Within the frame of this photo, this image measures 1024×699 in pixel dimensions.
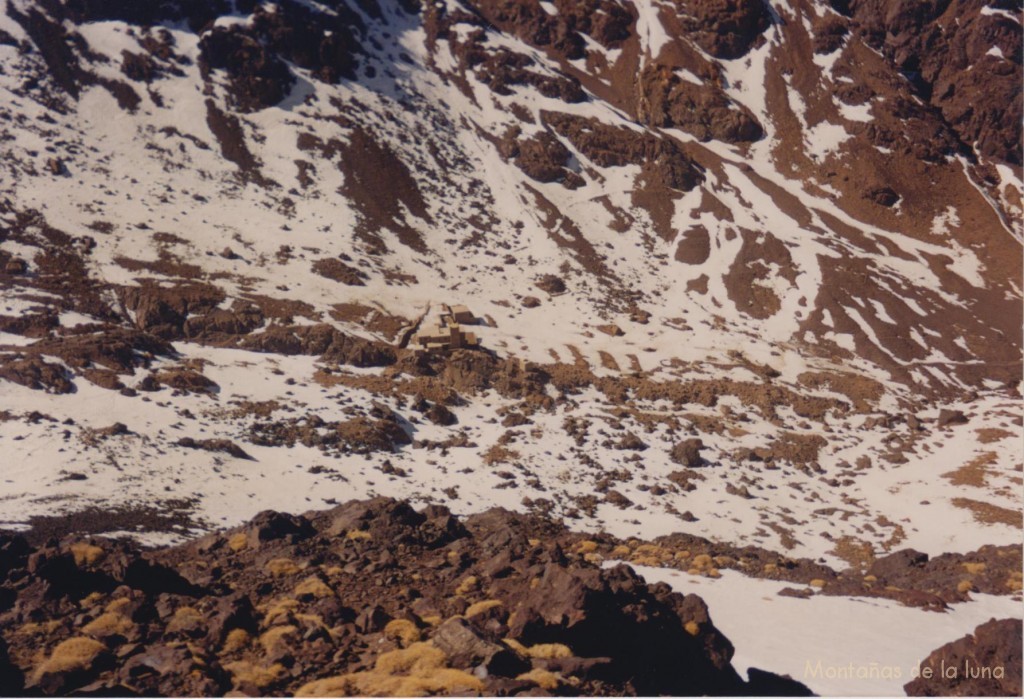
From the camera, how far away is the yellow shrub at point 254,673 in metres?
11.7

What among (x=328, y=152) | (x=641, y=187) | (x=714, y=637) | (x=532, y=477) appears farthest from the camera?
(x=641, y=187)

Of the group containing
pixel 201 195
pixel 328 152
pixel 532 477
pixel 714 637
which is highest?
pixel 328 152

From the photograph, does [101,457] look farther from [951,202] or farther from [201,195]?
[951,202]

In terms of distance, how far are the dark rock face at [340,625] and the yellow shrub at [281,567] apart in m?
0.08

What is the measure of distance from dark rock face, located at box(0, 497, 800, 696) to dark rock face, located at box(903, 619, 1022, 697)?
3394 millimetres

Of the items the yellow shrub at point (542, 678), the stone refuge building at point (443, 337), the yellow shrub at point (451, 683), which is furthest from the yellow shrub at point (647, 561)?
the stone refuge building at point (443, 337)

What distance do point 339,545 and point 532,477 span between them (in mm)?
18336

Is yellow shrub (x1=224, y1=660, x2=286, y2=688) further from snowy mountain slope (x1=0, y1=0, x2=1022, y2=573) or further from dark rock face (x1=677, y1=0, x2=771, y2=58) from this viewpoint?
dark rock face (x1=677, y1=0, x2=771, y2=58)

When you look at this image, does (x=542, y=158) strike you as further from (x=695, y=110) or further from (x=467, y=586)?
(x=467, y=586)

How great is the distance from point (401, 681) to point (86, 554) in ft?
31.8

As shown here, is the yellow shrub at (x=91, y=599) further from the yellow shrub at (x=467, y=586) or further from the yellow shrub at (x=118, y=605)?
the yellow shrub at (x=467, y=586)

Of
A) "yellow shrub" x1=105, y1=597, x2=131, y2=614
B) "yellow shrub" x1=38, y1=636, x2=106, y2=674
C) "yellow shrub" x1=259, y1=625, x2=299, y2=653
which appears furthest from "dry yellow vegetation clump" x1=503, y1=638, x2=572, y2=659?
"yellow shrub" x1=105, y1=597, x2=131, y2=614

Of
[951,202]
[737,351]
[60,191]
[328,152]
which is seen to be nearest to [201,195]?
[60,191]

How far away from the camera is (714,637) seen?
50.4 feet
